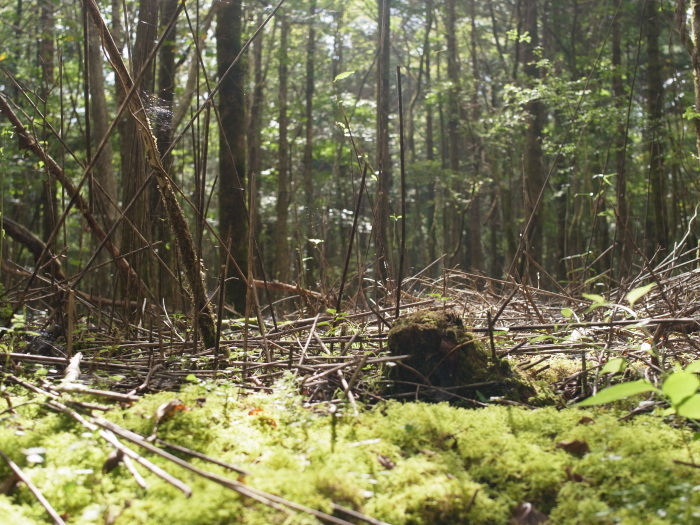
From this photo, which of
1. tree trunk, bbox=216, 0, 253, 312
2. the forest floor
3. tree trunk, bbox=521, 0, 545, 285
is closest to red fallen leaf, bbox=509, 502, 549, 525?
the forest floor

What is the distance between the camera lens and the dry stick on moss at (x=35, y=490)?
1366 mm

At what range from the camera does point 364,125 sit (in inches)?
719

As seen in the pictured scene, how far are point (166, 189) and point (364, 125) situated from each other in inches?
623

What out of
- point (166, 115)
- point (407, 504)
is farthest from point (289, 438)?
point (166, 115)

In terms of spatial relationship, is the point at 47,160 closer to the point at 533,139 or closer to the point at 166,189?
the point at 166,189

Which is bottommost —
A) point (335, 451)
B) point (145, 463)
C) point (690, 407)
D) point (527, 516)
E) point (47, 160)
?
point (527, 516)

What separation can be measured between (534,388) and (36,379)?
7.06 feet

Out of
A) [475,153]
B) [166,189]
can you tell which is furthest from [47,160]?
[475,153]

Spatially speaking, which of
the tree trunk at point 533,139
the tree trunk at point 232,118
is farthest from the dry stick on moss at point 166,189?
the tree trunk at point 533,139

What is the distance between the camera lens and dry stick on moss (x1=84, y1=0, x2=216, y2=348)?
2.78 metres

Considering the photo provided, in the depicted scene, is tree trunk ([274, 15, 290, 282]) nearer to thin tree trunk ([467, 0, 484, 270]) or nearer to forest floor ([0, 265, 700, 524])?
thin tree trunk ([467, 0, 484, 270])

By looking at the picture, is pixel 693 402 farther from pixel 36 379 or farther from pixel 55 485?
pixel 36 379

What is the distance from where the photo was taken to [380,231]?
3.44m

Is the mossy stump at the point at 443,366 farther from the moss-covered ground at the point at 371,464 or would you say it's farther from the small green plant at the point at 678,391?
the small green plant at the point at 678,391
